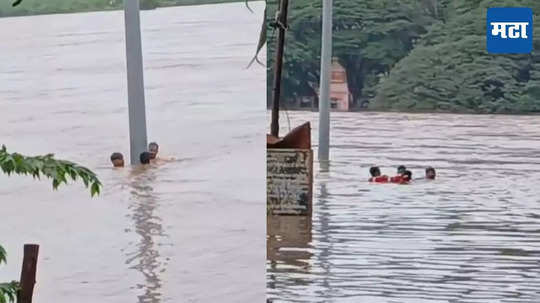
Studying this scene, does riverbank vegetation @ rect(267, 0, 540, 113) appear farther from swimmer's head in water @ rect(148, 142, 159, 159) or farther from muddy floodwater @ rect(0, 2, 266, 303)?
swimmer's head in water @ rect(148, 142, 159, 159)

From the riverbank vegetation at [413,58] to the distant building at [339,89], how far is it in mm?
26

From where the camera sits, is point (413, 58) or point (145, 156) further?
point (413, 58)

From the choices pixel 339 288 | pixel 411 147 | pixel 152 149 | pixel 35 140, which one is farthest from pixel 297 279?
pixel 35 140

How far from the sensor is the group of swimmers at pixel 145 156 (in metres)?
4.05

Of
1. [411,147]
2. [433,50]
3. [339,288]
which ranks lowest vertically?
[339,288]

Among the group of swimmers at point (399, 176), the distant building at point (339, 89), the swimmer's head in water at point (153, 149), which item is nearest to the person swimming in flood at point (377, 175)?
the group of swimmers at point (399, 176)

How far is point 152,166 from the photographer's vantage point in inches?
163

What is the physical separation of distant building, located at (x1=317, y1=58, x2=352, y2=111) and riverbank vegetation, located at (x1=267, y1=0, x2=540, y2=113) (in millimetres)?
26

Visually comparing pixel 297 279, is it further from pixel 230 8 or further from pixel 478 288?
pixel 230 8

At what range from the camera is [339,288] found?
4.69 metres

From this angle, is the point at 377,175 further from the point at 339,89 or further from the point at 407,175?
the point at 339,89

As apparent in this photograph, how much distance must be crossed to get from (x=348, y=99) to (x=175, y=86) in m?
0.77

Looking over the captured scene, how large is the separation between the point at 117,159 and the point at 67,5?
1.53 feet

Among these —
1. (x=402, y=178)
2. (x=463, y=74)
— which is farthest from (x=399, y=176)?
(x=463, y=74)
